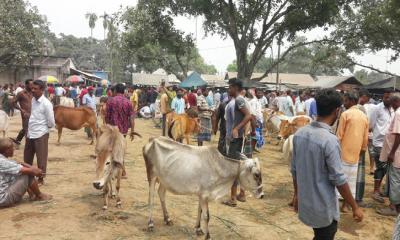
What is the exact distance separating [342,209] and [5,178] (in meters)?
5.50

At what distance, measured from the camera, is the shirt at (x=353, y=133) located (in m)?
6.17

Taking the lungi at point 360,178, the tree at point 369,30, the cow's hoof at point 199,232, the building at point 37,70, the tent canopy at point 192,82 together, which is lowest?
the cow's hoof at point 199,232

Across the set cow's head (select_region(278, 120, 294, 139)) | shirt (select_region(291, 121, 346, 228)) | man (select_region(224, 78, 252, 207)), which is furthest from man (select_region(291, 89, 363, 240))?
cow's head (select_region(278, 120, 294, 139))

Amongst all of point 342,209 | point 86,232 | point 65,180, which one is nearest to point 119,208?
point 86,232

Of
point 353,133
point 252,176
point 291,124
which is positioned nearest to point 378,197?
point 353,133

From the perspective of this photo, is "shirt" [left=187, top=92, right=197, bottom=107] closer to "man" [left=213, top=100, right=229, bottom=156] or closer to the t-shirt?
"man" [left=213, top=100, right=229, bottom=156]

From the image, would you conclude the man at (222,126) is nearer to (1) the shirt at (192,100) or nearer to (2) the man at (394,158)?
(2) the man at (394,158)

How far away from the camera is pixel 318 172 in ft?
10.8

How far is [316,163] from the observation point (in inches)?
129

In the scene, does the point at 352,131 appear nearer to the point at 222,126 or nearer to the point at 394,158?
the point at 394,158

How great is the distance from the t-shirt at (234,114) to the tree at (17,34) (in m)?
25.6

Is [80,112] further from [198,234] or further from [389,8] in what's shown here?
[389,8]

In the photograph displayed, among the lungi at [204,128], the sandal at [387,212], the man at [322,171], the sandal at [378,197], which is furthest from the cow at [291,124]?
the man at [322,171]

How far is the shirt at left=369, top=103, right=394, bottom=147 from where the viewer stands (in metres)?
7.67
